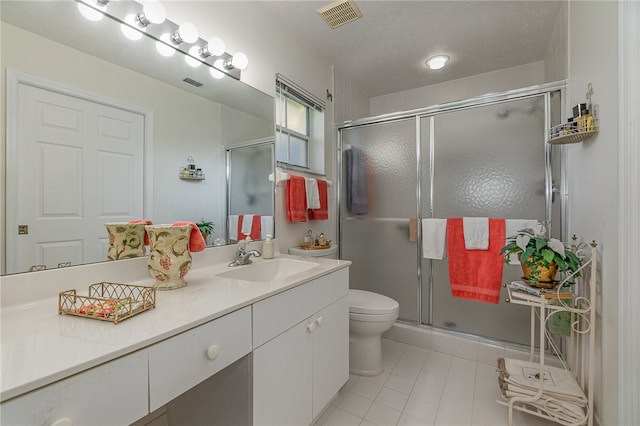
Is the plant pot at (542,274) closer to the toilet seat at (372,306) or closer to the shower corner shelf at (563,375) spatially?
the shower corner shelf at (563,375)

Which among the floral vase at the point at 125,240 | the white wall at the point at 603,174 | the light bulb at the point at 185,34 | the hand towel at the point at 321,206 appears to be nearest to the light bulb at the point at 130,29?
the light bulb at the point at 185,34

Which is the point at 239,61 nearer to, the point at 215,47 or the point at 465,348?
the point at 215,47

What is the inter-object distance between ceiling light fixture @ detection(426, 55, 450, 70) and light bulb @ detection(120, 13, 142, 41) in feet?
7.32

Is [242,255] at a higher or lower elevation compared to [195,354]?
higher

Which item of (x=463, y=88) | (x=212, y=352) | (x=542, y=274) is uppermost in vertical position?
(x=463, y=88)

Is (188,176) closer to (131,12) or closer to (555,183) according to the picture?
(131,12)

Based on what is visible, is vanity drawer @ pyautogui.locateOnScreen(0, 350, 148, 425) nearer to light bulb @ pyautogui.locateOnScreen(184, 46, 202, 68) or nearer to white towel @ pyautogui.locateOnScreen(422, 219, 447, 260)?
light bulb @ pyautogui.locateOnScreen(184, 46, 202, 68)

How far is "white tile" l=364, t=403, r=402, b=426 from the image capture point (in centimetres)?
139

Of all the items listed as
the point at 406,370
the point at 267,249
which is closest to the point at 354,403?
the point at 406,370

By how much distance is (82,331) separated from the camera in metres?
0.66

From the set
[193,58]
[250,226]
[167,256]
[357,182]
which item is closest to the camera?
[167,256]

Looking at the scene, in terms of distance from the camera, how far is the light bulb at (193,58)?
1.34 meters

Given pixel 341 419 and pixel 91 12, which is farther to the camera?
pixel 341 419

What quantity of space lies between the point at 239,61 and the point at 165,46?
40 cm
